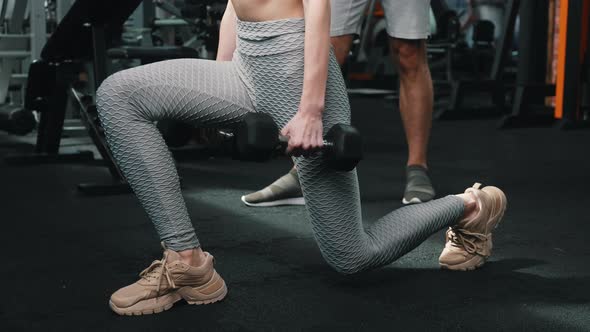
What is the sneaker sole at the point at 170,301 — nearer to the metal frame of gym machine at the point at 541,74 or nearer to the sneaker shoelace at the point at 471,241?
the sneaker shoelace at the point at 471,241

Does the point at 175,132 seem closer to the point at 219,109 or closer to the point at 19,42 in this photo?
the point at 19,42

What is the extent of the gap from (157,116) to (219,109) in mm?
109

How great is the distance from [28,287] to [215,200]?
1005mm

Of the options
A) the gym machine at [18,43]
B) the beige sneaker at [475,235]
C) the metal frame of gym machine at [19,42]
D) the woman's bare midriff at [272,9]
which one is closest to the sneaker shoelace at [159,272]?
the woman's bare midriff at [272,9]

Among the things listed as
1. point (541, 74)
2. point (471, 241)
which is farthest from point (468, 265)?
point (541, 74)

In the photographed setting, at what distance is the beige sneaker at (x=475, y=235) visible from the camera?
1.71 meters

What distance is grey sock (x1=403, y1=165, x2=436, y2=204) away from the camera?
8.07 feet

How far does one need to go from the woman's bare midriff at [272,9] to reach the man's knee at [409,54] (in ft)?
3.57

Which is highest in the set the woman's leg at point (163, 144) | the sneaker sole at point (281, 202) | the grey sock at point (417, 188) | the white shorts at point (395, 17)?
the white shorts at point (395, 17)

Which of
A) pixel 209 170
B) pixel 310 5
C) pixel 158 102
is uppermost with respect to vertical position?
pixel 310 5

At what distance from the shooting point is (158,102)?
1436 mm

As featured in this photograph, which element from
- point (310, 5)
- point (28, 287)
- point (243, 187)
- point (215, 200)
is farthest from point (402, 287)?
point (243, 187)

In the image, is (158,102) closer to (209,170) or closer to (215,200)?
(215,200)

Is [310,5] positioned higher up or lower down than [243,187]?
higher up
